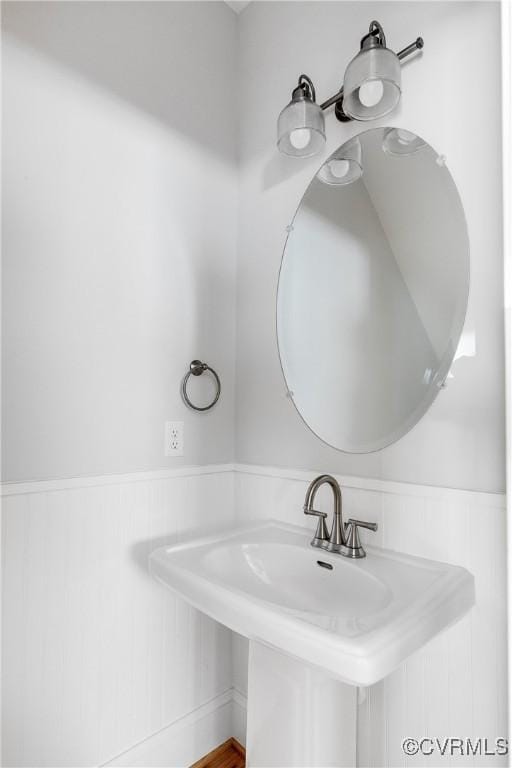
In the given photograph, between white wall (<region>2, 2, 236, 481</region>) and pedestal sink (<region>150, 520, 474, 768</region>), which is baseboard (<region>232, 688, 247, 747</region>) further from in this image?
white wall (<region>2, 2, 236, 481</region>)

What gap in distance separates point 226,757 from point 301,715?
0.70 m

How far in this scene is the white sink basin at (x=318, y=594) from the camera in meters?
0.70

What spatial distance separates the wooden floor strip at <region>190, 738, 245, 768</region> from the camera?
1.38 m

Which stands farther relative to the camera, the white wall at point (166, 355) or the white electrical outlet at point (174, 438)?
the white electrical outlet at point (174, 438)

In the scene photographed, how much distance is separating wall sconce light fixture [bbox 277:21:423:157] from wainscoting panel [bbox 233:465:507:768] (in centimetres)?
95

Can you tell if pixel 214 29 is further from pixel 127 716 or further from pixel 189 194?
pixel 127 716

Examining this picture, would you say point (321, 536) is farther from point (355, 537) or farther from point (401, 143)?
point (401, 143)

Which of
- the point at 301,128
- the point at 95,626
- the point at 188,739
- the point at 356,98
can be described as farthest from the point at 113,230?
the point at 188,739

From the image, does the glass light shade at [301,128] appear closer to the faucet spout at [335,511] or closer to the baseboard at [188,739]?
the faucet spout at [335,511]

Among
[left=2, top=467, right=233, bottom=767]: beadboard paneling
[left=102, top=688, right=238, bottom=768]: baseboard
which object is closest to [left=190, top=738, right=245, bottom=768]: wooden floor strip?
[left=102, top=688, right=238, bottom=768]: baseboard

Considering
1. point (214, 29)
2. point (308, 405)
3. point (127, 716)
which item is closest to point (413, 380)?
point (308, 405)

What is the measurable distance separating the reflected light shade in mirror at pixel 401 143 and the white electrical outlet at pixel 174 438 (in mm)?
969

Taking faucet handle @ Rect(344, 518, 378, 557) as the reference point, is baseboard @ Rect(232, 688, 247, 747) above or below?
below

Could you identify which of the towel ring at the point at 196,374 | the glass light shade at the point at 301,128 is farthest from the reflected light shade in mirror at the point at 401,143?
the towel ring at the point at 196,374
